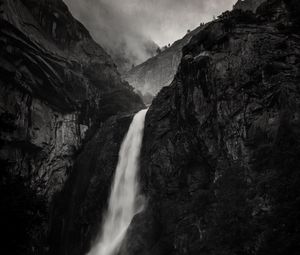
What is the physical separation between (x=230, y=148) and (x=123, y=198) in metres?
11.5

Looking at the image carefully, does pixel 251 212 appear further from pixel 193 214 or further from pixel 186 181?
pixel 186 181

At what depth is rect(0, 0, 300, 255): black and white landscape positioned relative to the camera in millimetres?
18891

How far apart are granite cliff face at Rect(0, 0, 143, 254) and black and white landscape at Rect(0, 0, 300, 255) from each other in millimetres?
147

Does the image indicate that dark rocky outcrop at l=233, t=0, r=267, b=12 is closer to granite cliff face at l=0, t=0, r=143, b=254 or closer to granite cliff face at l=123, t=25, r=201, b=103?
granite cliff face at l=0, t=0, r=143, b=254

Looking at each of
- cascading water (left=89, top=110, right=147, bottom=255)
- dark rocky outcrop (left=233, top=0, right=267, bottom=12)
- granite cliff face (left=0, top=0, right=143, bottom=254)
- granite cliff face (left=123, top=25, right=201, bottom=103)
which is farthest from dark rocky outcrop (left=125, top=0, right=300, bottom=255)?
granite cliff face (left=123, top=25, right=201, bottom=103)

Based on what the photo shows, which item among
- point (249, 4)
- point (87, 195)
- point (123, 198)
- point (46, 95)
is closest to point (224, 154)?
point (123, 198)

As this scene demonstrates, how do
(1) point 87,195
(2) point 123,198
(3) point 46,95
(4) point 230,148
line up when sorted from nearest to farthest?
(4) point 230,148 < (2) point 123,198 < (1) point 87,195 < (3) point 46,95

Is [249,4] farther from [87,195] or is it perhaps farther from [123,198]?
[87,195]

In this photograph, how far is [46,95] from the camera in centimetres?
3678

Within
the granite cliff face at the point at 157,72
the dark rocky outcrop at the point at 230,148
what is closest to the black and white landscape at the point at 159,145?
the dark rocky outcrop at the point at 230,148

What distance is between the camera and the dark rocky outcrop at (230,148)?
1894 cm

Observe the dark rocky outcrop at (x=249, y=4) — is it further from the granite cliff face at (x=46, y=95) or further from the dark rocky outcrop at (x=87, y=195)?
the dark rocky outcrop at (x=87, y=195)

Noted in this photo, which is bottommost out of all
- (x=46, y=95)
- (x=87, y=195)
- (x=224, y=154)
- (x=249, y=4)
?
(x=87, y=195)

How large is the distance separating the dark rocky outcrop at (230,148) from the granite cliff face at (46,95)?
11.5m
